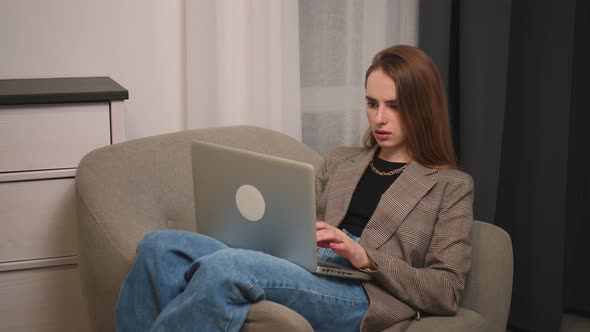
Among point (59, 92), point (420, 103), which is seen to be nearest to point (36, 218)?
point (59, 92)

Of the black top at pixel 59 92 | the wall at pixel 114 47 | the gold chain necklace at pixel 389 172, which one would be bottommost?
the gold chain necklace at pixel 389 172

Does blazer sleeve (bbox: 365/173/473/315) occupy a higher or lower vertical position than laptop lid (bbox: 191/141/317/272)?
lower

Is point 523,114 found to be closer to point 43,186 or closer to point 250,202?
point 250,202

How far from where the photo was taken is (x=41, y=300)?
1977 mm

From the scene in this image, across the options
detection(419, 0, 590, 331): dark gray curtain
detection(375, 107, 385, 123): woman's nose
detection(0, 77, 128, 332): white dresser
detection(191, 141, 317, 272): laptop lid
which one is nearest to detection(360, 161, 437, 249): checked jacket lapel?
detection(375, 107, 385, 123): woman's nose

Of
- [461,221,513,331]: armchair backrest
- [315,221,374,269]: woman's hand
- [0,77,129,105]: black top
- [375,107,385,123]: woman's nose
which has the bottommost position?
[461,221,513,331]: armchair backrest

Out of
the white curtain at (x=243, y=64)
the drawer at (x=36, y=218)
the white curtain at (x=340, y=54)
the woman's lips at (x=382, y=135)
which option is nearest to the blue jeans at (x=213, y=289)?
the woman's lips at (x=382, y=135)

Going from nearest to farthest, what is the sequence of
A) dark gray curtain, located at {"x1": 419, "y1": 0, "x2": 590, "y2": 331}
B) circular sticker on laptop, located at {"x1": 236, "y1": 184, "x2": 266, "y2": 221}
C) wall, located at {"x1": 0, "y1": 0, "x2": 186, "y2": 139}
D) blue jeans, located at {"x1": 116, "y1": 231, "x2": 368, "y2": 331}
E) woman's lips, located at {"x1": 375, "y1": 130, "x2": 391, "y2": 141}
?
blue jeans, located at {"x1": 116, "y1": 231, "x2": 368, "y2": 331}
circular sticker on laptop, located at {"x1": 236, "y1": 184, "x2": 266, "y2": 221}
woman's lips, located at {"x1": 375, "y1": 130, "x2": 391, "y2": 141}
wall, located at {"x1": 0, "y1": 0, "x2": 186, "y2": 139}
dark gray curtain, located at {"x1": 419, "y1": 0, "x2": 590, "y2": 331}

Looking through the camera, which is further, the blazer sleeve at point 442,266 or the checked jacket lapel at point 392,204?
the checked jacket lapel at point 392,204

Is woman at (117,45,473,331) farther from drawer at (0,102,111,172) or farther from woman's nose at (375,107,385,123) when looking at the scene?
drawer at (0,102,111,172)

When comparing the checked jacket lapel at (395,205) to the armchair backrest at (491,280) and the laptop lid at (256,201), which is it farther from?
the laptop lid at (256,201)

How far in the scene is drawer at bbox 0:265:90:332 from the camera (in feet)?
6.38

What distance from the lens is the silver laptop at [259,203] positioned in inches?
54.2

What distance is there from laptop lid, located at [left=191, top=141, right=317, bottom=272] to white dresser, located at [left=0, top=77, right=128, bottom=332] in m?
0.43
